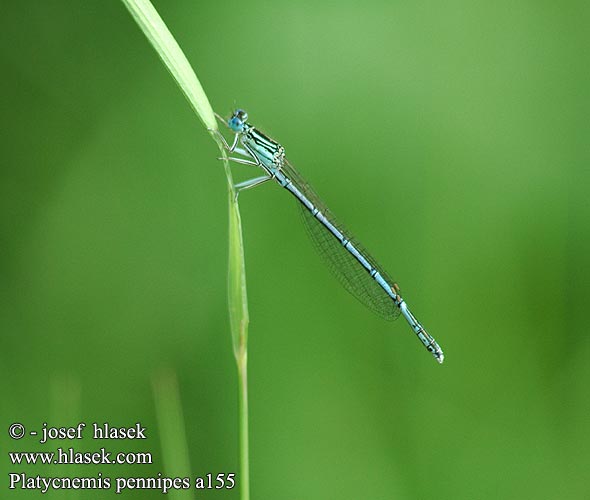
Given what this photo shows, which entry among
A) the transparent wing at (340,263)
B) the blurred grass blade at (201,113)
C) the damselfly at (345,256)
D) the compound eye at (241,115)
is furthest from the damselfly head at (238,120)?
the blurred grass blade at (201,113)

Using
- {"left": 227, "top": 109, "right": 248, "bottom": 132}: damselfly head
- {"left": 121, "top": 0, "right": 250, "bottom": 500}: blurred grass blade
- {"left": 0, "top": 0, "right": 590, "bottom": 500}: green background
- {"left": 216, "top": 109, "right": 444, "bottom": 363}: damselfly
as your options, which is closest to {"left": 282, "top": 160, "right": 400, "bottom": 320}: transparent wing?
{"left": 216, "top": 109, "right": 444, "bottom": 363}: damselfly

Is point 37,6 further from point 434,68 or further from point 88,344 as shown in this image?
point 434,68

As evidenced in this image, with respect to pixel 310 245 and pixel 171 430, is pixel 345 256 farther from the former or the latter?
pixel 171 430

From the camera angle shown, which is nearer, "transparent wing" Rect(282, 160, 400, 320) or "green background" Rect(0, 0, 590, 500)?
"green background" Rect(0, 0, 590, 500)

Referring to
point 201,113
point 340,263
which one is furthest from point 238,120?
point 201,113

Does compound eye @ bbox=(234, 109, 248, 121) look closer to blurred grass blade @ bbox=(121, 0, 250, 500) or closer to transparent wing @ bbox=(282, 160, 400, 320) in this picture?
transparent wing @ bbox=(282, 160, 400, 320)

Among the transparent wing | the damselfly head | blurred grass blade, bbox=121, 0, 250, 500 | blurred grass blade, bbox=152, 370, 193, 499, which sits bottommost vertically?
blurred grass blade, bbox=152, 370, 193, 499
